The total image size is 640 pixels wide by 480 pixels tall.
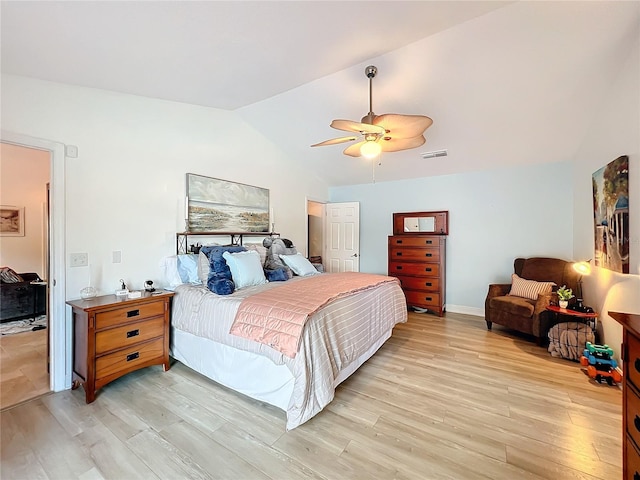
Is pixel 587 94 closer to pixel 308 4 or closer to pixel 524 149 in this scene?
pixel 524 149

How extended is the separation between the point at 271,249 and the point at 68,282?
212 centimetres

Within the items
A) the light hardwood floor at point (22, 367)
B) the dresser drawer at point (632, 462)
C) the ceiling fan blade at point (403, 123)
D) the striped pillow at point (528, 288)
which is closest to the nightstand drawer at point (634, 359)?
the dresser drawer at point (632, 462)

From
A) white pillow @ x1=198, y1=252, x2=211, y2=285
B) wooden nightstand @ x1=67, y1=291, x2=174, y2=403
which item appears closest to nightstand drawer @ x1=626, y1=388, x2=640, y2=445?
white pillow @ x1=198, y1=252, x2=211, y2=285

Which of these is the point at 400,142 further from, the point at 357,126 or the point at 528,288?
the point at 528,288

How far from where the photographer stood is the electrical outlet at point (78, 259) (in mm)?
2459

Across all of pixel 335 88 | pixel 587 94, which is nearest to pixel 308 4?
pixel 335 88

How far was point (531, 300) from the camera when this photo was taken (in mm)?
3629

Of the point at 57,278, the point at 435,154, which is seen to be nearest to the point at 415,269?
the point at 435,154

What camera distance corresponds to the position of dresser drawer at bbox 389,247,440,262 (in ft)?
15.1

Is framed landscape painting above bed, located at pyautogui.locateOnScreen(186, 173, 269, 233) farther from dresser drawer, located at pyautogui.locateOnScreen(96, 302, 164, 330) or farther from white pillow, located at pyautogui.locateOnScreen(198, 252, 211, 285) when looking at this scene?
dresser drawer, located at pyautogui.locateOnScreen(96, 302, 164, 330)

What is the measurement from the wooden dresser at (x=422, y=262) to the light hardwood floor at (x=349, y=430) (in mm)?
1936

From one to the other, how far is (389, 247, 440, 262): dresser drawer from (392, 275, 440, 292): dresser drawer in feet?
1.12

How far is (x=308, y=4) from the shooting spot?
179 centimetres

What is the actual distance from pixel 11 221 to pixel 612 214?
839cm
